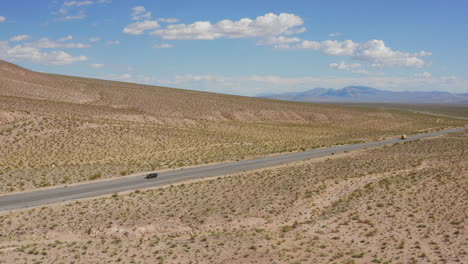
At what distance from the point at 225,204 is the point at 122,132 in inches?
1459

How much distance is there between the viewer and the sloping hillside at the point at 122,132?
41.5 m

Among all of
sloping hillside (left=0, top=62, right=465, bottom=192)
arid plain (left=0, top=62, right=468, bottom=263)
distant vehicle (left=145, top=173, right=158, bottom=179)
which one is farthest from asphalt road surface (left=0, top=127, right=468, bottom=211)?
sloping hillside (left=0, top=62, right=465, bottom=192)

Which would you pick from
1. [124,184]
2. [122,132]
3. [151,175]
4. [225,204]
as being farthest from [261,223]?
[122,132]

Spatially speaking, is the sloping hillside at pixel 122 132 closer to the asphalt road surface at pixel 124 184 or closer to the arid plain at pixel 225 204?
the arid plain at pixel 225 204

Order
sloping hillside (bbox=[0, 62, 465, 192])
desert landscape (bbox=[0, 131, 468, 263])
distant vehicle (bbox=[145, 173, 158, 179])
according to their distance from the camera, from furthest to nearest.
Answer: sloping hillside (bbox=[0, 62, 465, 192]) < distant vehicle (bbox=[145, 173, 158, 179]) < desert landscape (bbox=[0, 131, 468, 263])

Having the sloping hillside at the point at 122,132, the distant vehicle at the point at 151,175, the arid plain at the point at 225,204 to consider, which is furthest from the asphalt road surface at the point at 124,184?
the sloping hillside at the point at 122,132

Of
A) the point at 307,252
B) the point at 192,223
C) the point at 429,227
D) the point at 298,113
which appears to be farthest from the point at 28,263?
the point at 298,113

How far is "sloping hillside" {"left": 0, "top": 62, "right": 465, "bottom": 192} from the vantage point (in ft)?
136

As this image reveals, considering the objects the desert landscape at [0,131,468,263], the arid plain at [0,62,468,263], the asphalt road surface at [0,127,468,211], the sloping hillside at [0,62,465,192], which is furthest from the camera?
the sloping hillside at [0,62,465,192]

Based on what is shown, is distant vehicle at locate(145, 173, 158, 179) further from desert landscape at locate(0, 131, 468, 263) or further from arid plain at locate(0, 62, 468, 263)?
desert landscape at locate(0, 131, 468, 263)

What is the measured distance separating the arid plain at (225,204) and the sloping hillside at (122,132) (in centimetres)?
33

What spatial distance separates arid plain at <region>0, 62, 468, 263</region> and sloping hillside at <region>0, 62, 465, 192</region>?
0.33 metres

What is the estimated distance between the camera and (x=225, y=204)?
26.2 m

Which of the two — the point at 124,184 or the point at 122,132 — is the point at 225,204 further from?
the point at 122,132
